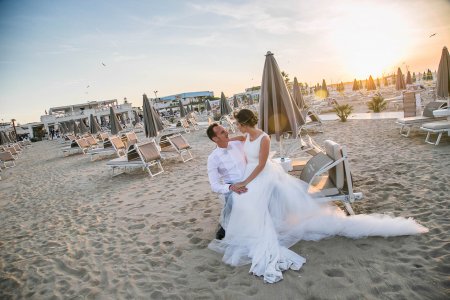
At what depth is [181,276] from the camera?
2826 mm

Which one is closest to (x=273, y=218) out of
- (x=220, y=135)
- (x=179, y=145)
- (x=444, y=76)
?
(x=220, y=135)

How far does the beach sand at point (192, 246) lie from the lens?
2391 millimetres

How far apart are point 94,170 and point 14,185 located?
2.70m

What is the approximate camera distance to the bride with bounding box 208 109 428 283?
2.88 metres

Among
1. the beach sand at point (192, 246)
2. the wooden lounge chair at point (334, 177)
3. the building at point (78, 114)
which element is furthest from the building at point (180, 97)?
the wooden lounge chair at point (334, 177)

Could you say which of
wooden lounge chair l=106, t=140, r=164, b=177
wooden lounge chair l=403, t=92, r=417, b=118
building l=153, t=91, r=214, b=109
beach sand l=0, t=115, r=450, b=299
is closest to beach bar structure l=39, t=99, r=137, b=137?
building l=153, t=91, r=214, b=109

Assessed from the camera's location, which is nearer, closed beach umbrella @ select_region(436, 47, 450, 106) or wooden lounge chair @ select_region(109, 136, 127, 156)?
closed beach umbrella @ select_region(436, 47, 450, 106)

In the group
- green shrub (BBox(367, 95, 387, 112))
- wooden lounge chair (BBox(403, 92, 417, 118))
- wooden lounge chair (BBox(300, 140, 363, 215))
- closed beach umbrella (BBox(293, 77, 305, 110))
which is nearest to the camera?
wooden lounge chair (BBox(300, 140, 363, 215))

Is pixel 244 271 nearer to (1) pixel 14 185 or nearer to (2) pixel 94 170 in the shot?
(2) pixel 94 170

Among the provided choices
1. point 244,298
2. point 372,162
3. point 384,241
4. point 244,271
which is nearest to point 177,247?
point 244,271

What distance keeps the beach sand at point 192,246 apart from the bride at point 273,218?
12 centimetres

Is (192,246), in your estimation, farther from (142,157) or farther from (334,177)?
(142,157)

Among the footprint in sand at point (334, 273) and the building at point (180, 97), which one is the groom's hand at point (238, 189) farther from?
the building at point (180, 97)

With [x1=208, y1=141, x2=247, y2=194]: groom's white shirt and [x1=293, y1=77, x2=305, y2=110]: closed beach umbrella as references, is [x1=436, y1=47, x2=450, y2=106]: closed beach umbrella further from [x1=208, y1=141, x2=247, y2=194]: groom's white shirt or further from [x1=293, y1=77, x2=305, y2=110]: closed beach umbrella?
[x1=208, y1=141, x2=247, y2=194]: groom's white shirt
